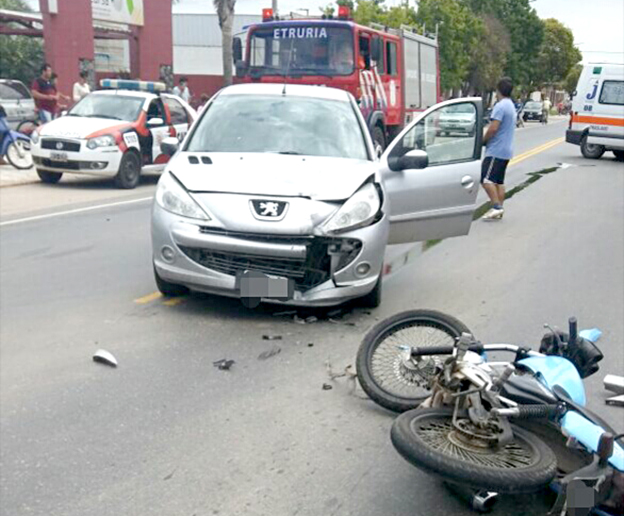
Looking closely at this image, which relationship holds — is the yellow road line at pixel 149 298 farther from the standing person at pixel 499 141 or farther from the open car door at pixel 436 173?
the standing person at pixel 499 141

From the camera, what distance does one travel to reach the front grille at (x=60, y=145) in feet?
45.5

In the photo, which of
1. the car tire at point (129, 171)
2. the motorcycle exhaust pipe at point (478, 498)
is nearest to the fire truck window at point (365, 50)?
the car tire at point (129, 171)

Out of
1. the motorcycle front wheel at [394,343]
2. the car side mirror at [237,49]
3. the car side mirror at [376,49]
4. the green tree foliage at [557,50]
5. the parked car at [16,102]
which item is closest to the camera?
the motorcycle front wheel at [394,343]

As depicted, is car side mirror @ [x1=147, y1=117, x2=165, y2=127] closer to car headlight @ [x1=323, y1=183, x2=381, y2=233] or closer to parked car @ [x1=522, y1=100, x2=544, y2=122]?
car headlight @ [x1=323, y1=183, x2=381, y2=233]

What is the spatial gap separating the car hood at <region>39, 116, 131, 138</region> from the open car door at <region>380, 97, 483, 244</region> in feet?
26.0

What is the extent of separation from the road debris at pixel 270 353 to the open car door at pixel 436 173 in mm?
2193

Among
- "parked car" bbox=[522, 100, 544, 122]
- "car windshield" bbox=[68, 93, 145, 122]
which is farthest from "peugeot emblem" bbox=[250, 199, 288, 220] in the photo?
"parked car" bbox=[522, 100, 544, 122]

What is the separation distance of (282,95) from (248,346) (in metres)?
2.91

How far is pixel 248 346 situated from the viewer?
5.61 metres

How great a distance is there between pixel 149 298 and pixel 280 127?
1.88 metres

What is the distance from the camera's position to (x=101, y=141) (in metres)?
14.0

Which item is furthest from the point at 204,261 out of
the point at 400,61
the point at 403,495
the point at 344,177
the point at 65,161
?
the point at 400,61

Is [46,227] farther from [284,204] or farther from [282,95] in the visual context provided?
[284,204]

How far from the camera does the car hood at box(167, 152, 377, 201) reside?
6.05m
